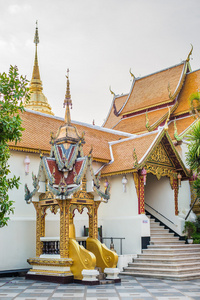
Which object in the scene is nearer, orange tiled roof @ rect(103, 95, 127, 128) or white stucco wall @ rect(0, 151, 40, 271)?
white stucco wall @ rect(0, 151, 40, 271)

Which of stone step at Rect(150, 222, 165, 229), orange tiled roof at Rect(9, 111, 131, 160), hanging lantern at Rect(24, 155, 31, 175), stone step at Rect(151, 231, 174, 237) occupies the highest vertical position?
orange tiled roof at Rect(9, 111, 131, 160)

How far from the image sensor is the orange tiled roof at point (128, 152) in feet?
41.2

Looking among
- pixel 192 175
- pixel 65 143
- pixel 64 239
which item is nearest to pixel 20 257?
pixel 64 239

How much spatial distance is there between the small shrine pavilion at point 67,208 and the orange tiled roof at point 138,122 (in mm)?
8813

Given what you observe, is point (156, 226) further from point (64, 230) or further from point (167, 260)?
point (64, 230)

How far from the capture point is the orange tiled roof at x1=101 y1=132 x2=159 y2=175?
495 inches

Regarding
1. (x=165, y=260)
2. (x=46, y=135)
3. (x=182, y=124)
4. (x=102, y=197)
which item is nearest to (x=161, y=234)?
(x=165, y=260)

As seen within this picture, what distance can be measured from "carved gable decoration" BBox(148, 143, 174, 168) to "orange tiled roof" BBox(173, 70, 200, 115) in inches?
224

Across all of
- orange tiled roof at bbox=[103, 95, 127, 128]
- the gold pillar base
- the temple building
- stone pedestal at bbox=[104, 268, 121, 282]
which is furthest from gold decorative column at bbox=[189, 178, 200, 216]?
orange tiled roof at bbox=[103, 95, 127, 128]

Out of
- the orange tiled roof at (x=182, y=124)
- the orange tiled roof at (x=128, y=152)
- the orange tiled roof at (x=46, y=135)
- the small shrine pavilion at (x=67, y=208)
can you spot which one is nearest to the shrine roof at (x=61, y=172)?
the small shrine pavilion at (x=67, y=208)

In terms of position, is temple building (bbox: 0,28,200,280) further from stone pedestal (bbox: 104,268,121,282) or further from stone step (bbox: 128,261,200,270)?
stone pedestal (bbox: 104,268,121,282)

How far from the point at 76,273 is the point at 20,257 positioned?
8.20 ft

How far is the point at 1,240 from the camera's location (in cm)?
1059

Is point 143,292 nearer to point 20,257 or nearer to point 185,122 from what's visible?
point 20,257
